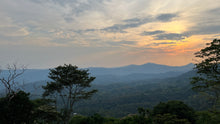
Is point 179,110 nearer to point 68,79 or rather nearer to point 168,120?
point 168,120

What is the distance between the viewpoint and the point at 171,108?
34.8m

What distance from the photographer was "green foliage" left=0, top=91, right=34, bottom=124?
17841mm

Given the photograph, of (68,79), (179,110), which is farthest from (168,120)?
(68,79)

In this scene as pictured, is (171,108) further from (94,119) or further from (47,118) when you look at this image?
(47,118)

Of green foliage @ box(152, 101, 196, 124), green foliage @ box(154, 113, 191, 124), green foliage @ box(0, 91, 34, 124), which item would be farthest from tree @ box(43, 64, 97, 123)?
green foliage @ box(152, 101, 196, 124)

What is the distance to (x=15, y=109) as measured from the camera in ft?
60.5

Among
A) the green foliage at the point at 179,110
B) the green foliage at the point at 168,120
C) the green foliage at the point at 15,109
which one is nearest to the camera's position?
the green foliage at the point at 15,109

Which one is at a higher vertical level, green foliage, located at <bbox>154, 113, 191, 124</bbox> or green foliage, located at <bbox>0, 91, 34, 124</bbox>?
green foliage, located at <bbox>0, 91, 34, 124</bbox>

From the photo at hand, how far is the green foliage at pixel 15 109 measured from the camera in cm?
1784

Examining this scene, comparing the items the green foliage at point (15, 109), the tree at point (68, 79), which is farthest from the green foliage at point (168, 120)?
the green foliage at point (15, 109)

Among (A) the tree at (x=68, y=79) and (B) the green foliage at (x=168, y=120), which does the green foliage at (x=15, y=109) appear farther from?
(B) the green foliage at (x=168, y=120)

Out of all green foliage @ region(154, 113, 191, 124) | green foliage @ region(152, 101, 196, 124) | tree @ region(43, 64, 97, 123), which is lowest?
green foliage @ region(152, 101, 196, 124)

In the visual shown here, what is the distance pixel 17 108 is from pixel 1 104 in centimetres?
212

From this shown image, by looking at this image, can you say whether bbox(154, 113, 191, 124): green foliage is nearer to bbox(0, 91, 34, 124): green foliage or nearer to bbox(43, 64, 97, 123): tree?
bbox(43, 64, 97, 123): tree
